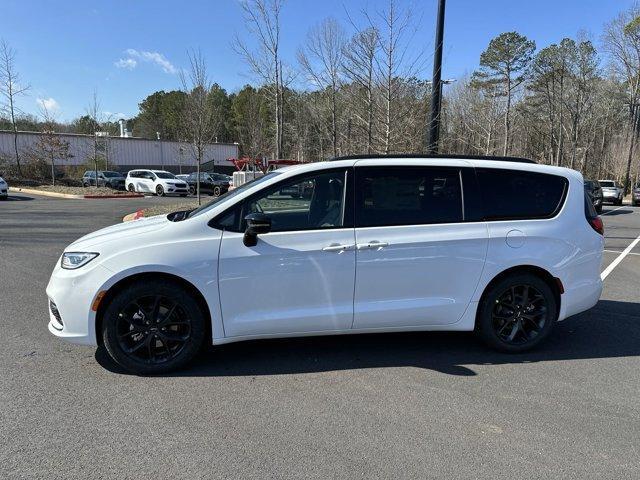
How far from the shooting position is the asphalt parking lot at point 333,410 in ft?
9.23

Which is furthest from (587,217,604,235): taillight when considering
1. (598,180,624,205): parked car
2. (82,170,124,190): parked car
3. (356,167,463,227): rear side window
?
(82,170,124,190): parked car

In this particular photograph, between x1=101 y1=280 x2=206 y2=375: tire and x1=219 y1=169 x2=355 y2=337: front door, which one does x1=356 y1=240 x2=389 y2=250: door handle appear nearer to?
x1=219 y1=169 x2=355 y2=337: front door

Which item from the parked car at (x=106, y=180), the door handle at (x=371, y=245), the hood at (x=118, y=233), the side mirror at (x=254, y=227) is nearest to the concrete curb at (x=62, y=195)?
the parked car at (x=106, y=180)

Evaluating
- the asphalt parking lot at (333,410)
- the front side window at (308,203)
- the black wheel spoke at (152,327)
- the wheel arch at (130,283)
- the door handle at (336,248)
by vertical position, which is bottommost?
the asphalt parking lot at (333,410)

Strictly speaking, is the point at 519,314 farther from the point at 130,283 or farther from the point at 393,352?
the point at 130,283

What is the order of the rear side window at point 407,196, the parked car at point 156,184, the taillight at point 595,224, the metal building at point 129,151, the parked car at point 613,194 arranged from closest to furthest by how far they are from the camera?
the rear side window at point 407,196
the taillight at point 595,224
the parked car at point 156,184
the parked car at point 613,194
the metal building at point 129,151

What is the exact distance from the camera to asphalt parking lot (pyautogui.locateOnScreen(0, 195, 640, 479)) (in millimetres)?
2812

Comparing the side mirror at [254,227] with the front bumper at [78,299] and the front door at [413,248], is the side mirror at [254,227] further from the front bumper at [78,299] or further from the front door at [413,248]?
the front bumper at [78,299]

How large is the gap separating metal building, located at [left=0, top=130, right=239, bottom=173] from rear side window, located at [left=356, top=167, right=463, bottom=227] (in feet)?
117

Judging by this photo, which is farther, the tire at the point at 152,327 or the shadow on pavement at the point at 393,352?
the shadow on pavement at the point at 393,352

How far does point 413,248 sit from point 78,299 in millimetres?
2774

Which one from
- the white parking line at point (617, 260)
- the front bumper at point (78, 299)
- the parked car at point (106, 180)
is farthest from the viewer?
the parked car at point (106, 180)

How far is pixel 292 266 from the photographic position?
394cm

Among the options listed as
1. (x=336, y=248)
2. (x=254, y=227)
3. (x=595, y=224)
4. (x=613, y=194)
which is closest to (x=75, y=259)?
(x=254, y=227)
